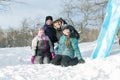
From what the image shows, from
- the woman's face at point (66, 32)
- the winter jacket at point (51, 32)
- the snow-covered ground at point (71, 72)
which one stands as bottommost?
the snow-covered ground at point (71, 72)

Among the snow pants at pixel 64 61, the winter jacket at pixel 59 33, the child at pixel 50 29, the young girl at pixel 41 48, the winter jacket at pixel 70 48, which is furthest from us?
the child at pixel 50 29

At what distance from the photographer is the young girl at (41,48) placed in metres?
11.1

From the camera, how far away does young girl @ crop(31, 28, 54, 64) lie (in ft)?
36.5

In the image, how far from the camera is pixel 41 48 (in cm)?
1119

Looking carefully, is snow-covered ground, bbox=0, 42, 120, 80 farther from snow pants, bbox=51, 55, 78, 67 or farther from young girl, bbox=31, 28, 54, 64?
young girl, bbox=31, 28, 54, 64

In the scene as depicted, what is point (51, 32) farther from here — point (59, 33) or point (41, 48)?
point (41, 48)

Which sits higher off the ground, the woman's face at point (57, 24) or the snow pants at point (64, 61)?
the woman's face at point (57, 24)

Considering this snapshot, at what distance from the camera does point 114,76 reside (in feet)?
25.5

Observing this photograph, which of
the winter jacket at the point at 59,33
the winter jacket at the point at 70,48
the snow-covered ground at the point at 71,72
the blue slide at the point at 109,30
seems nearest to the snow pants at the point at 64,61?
the winter jacket at the point at 70,48

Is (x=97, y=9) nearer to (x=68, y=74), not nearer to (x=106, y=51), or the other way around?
(x=106, y=51)

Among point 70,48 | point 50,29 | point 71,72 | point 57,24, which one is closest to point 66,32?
point 70,48

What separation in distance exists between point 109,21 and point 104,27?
0.92 feet

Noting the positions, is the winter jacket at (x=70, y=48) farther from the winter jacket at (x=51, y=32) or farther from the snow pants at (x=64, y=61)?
the winter jacket at (x=51, y=32)

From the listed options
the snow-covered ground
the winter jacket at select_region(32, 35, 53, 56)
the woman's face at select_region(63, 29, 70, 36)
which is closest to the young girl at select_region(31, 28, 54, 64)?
the winter jacket at select_region(32, 35, 53, 56)
